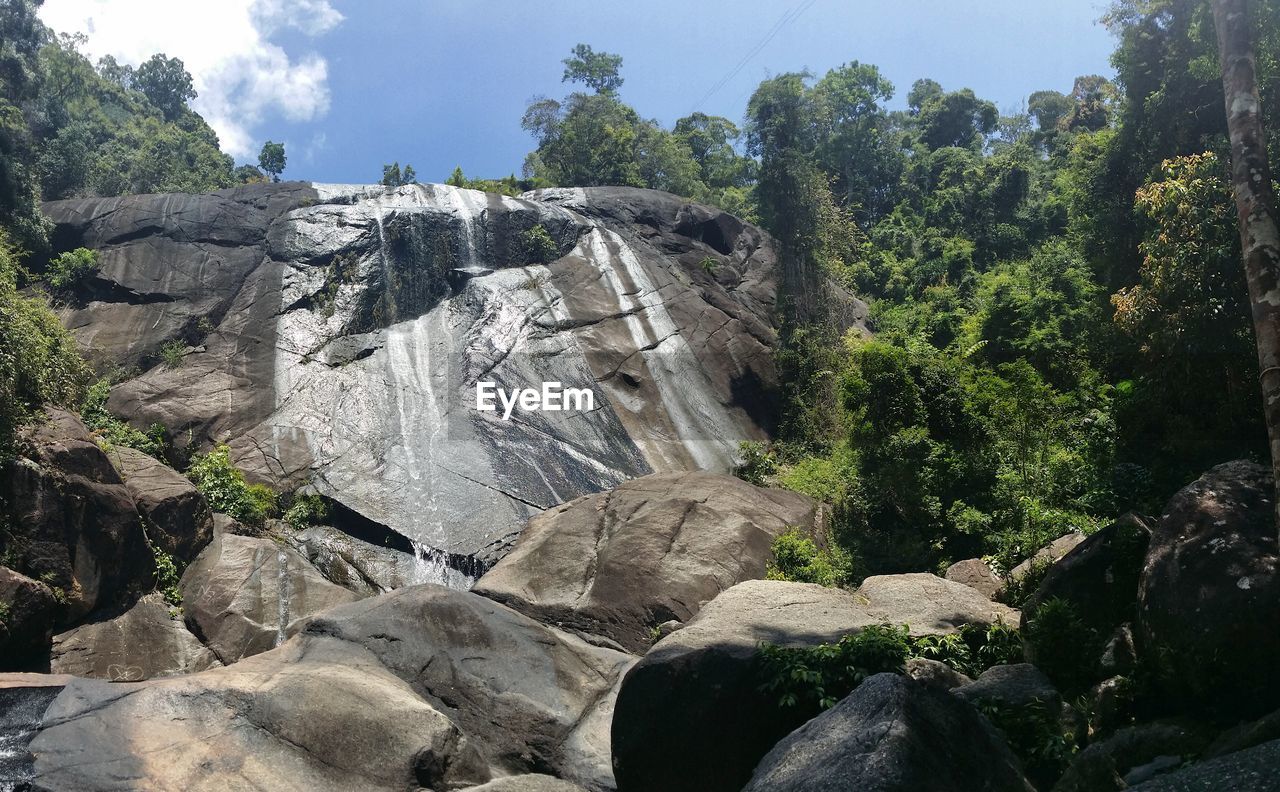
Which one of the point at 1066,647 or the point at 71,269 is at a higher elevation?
the point at 71,269

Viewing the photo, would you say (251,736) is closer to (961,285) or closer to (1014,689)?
(1014,689)

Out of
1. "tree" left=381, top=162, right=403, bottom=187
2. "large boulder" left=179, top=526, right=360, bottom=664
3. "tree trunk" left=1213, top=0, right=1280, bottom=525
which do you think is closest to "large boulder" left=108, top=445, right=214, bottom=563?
"large boulder" left=179, top=526, right=360, bottom=664

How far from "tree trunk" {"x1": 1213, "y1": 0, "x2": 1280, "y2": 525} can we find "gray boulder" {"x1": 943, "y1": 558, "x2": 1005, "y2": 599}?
6.32m

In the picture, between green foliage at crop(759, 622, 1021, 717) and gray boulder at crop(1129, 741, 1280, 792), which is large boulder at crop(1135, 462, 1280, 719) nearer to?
gray boulder at crop(1129, 741, 1280, 792)

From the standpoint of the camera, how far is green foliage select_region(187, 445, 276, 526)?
1848 centimetres

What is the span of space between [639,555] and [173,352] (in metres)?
14.8

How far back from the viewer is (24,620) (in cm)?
1322

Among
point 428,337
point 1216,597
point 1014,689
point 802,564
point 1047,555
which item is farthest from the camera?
point 428,337

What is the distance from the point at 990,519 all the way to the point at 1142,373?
10.8 feet

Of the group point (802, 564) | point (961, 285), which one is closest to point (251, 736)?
point (802, 564)

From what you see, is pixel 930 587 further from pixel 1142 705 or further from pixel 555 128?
pixel 555 128

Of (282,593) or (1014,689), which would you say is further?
(282,593)

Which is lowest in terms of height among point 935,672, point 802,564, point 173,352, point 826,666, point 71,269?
point 935,672

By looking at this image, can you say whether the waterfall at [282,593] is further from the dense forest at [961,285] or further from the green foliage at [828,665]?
the green foliage at [828,665]
